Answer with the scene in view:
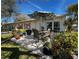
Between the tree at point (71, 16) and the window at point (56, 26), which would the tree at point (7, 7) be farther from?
the tree at point (71, 16)

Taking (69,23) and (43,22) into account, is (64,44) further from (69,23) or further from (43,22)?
(43,22)

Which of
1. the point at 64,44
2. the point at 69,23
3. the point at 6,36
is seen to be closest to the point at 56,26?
the point at 69,23

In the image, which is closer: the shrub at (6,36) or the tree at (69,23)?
the shrub at (6,36)

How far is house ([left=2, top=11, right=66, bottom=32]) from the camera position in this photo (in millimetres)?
3521

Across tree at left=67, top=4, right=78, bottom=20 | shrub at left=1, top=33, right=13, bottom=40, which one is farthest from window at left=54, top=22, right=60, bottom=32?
shrub at left=1, top=33, right=13, bottom=40

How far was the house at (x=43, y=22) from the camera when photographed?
139 inches

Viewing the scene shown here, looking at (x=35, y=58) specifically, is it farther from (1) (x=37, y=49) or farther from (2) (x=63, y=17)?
(2) (x=63, y=17)

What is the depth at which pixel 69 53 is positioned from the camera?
3.51 meters

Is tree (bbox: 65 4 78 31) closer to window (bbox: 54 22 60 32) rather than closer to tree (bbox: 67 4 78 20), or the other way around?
tree (bbox: 67 4 78 20)

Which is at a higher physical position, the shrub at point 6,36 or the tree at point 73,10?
the tree at point 73,10

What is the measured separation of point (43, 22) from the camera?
356 centimetres

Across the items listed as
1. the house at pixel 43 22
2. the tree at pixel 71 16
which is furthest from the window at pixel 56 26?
the tree at pixel 71 16

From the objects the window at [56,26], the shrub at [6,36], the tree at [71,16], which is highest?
the tree at [71,16]

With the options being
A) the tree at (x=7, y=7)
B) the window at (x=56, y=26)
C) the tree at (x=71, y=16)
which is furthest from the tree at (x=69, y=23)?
the tree at (x=7, y=7)
